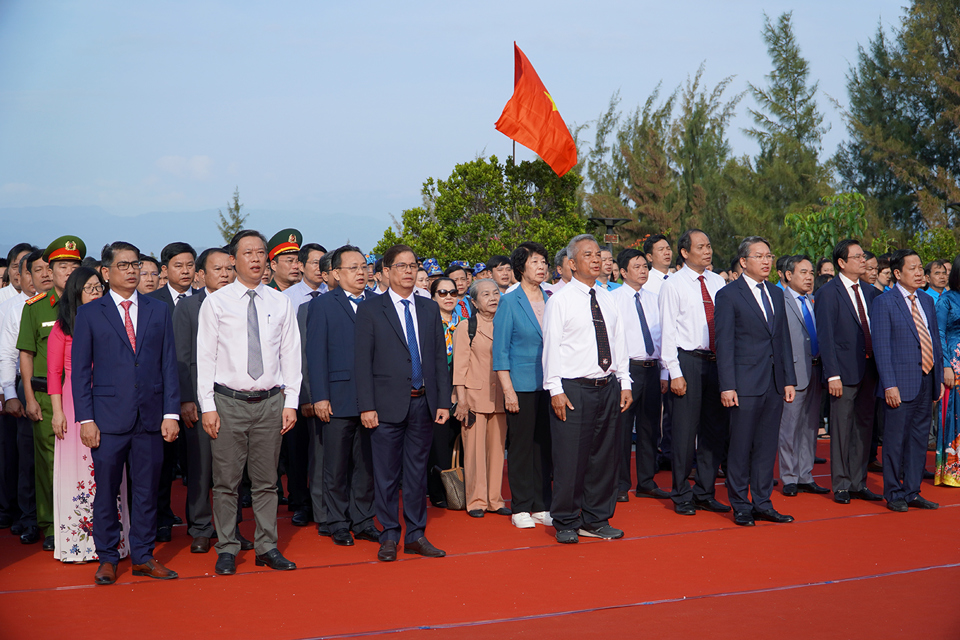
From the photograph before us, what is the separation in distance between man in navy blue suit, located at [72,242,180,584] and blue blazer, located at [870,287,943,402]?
5.39 metres

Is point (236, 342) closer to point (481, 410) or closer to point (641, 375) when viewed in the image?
point (481, 410)

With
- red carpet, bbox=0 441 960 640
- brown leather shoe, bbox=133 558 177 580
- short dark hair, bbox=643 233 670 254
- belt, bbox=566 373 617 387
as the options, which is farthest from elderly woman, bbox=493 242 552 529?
brown leather shoe, bbox=133 558 177 580

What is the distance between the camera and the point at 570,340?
19.4ft

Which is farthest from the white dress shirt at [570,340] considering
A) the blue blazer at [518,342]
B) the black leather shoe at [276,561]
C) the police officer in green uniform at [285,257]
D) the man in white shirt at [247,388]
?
the police officer in green uniform at [285,257]

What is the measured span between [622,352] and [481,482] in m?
1.66

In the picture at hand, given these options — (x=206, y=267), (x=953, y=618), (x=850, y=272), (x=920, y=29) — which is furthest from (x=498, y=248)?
(x=920, y=29)

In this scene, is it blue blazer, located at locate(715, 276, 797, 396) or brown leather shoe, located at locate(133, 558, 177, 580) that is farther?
blue blazer, located at locate(715, 276, 797, 396)

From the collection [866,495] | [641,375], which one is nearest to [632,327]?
[641,375]

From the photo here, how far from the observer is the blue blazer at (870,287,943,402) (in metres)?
6.88

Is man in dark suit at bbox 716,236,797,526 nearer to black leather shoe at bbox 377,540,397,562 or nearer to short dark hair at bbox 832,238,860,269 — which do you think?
short dark hair at bbox 832,238,860,269

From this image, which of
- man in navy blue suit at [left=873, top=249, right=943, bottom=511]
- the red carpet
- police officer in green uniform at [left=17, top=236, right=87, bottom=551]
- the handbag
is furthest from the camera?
the handbag

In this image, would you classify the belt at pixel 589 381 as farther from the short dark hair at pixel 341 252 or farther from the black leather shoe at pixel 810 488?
the black leather shoe at pixel 810 488

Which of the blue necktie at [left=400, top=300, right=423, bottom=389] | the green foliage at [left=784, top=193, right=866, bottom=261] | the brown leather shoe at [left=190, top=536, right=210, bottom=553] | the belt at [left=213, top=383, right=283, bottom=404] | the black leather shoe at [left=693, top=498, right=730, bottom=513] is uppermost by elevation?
the green foliage at [left=784, top=193, right=866, bottom=261]

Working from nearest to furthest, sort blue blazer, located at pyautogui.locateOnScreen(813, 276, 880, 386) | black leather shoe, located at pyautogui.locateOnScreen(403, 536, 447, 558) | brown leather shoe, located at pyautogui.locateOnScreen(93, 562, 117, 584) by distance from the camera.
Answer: brown leather shoe, located at pyautogui.locateOnScreen(93, 562, 117, 584)
black leather shoe, located at pyautogui.locateOnScreen(403, 536, 447, 558)
blue blazer, located at pyautogui.locateOnScreen(813, 276, 880, 386)
